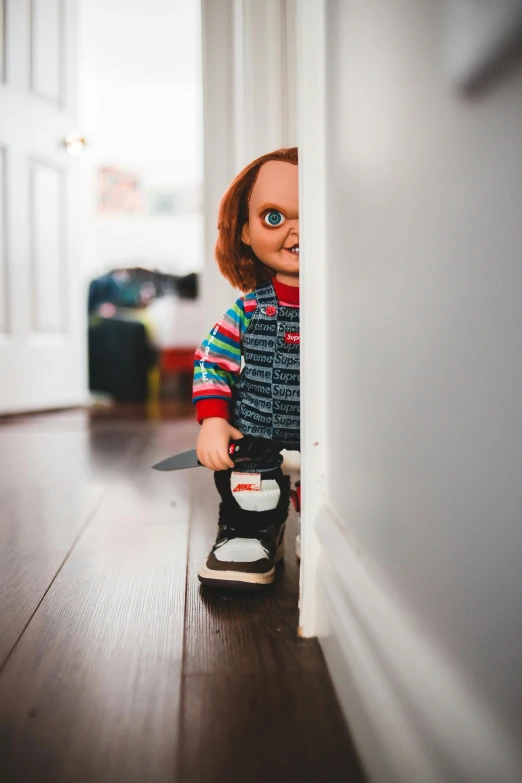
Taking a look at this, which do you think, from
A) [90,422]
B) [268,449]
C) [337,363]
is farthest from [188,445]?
[337,363]

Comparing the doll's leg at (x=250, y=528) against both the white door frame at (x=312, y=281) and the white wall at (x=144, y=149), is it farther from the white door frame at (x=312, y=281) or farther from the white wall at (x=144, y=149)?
the white wall at (x=144, y=149)

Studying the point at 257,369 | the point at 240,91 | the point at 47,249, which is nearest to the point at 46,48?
A: the point at 47,249

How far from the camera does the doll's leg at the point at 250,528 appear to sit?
Answer: 2.28 ft

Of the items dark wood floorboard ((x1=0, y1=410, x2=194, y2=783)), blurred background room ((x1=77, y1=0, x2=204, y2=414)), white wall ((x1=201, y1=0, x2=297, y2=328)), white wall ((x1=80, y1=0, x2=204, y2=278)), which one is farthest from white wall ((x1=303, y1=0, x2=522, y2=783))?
white wall ((x1=80, y1=0, x2=204, y2=278))

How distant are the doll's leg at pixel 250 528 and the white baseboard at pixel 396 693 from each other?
0.17 m

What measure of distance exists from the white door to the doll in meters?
1.84

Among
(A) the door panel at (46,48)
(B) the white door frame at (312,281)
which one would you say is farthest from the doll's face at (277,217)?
(A) the door panel at (46,48)

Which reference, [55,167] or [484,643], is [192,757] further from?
[55,167]

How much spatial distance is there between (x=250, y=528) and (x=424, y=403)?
18.2 inches

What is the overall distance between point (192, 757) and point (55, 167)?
8.30 feet

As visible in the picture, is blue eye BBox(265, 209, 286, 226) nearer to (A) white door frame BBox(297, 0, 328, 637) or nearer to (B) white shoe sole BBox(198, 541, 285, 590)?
(A) white door frame BBox(297, 0, 328, 637)

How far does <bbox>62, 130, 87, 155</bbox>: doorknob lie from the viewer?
99.3 inches

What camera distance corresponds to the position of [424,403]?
1.15ft

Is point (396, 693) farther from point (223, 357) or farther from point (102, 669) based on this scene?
point (223, 357)
